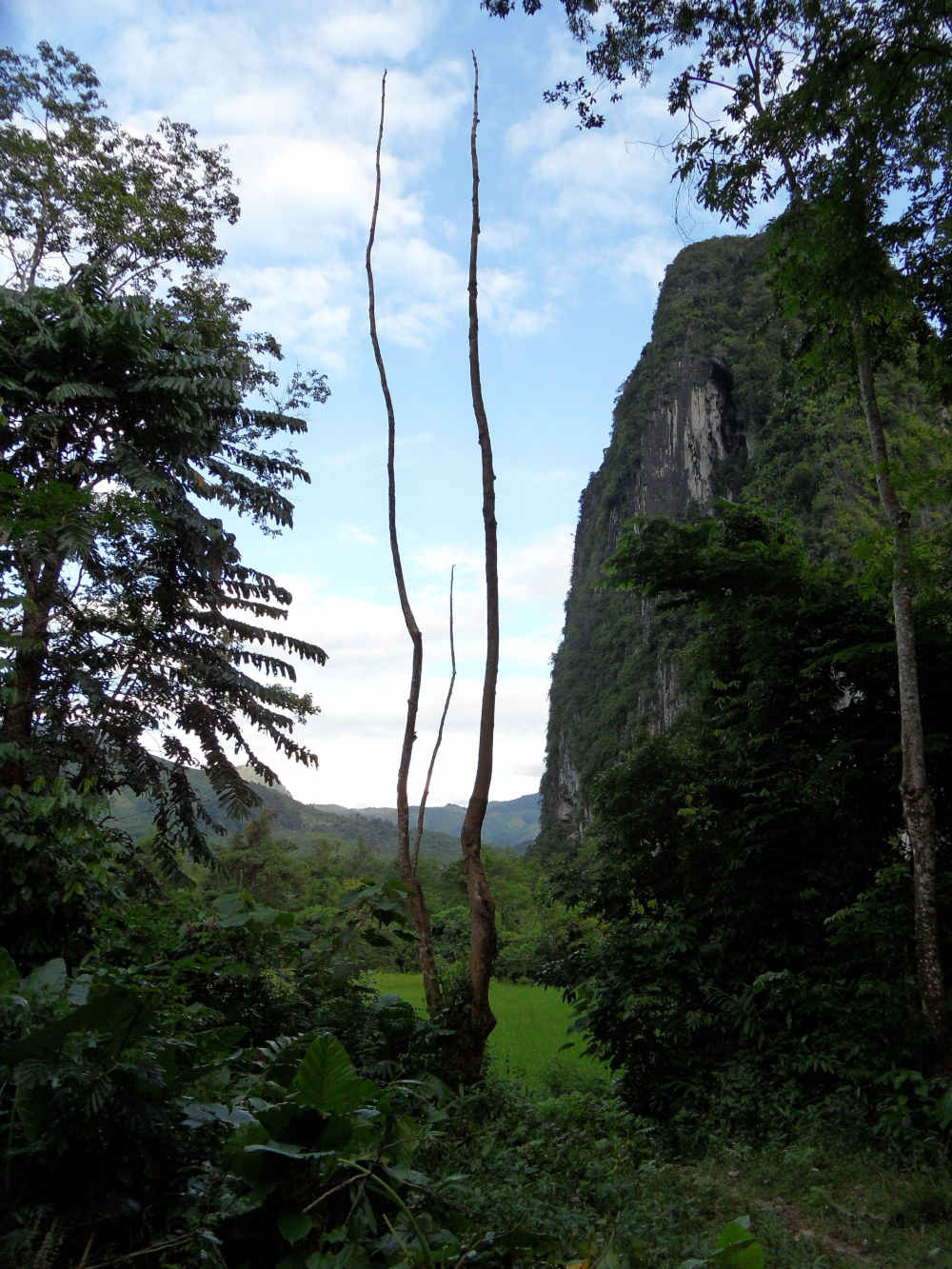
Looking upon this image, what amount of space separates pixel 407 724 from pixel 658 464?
197 feet

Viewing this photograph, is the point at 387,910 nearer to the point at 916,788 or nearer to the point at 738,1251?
the point at 738,1251

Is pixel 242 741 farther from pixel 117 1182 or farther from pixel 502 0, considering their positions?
pixel 117 1182

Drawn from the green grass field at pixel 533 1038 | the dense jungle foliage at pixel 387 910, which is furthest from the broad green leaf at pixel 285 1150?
the green grass field at pixel 533 1038

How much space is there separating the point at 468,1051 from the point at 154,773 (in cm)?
745

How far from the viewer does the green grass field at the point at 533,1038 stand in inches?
284

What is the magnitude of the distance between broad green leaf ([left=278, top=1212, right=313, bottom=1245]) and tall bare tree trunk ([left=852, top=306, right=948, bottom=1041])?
16.7 feet

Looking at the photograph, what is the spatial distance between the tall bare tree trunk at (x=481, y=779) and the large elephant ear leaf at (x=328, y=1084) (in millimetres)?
2413

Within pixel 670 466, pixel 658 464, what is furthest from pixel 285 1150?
pixel 658 464

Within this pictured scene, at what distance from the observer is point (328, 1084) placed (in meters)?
1.60

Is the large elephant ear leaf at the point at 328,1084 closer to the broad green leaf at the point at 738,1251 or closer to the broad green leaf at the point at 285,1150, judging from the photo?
the broad green leaf at the point at 285,1150

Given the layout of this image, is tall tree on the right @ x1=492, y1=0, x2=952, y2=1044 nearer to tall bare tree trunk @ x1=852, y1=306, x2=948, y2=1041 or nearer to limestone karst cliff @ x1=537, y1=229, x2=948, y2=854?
tall bare tree trunk @ x1=852, y1=306, x2=948, y2=1041

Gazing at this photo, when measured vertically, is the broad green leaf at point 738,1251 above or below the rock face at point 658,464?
below

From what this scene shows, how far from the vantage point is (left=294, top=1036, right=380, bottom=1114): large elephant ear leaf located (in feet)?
5.23

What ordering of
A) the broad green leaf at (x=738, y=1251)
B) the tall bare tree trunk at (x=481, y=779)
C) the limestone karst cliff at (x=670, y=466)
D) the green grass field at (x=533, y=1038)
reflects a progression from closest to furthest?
1. the broad green leaf at (x=738, y=1251)
2. the tall bare tree trunk at (x=481, y=779)
3. the green grass field at (x=533, y=1038)
4. the limestone karst cliff at (x=670, y=466)
